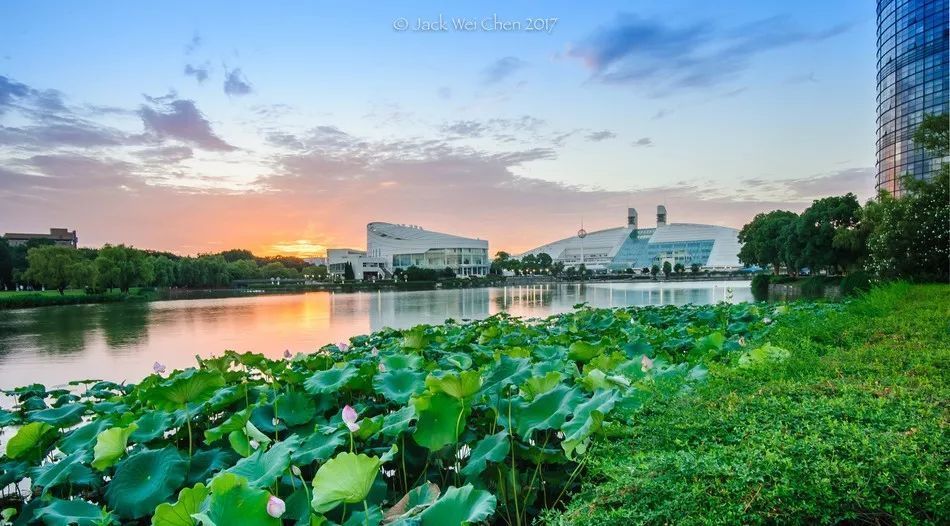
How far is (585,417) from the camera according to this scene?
6.12 ft

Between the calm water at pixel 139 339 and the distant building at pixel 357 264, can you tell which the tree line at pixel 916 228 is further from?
the distant building at pixel 357 264

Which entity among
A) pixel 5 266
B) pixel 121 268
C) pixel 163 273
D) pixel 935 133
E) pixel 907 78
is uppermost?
pixel 907 78

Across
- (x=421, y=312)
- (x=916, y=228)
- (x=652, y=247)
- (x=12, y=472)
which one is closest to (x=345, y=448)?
(x=12, y=472)

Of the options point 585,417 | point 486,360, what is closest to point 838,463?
point 585,417

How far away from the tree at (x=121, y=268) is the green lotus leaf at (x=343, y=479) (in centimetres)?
4128

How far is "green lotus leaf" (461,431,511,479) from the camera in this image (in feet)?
5.90

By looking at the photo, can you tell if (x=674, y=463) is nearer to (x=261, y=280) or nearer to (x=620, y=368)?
(x=620, y=368)

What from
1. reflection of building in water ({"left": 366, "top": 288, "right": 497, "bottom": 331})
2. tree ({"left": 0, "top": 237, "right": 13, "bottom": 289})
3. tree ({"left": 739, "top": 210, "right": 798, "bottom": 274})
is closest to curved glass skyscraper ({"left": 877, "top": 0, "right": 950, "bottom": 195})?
tree ({"left": 739, "top": 210, "right": 798, "bottom": 274})

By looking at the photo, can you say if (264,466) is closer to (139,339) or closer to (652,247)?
(139,339)

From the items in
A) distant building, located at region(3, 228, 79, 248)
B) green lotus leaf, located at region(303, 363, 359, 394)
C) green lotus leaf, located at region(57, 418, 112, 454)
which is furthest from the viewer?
distant building, located at region(3, 228, 79, 248)

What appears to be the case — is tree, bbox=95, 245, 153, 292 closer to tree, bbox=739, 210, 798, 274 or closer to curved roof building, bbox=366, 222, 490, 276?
tree, bbox=739, 210, 798, 274

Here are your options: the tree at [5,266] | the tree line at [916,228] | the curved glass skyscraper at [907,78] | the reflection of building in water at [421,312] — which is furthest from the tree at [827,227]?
the tree at [5,266]

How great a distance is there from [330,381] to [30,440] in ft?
3.94

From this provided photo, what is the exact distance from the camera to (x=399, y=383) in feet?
8.49
